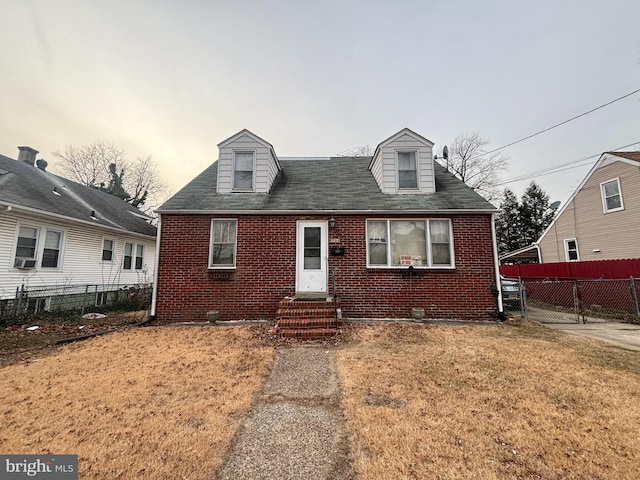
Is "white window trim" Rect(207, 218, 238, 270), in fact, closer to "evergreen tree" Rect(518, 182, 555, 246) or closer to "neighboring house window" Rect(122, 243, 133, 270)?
"neighboring house window" Rect(122, 243, 133, 270)

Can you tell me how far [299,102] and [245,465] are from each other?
42.4 feet

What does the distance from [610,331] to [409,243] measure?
5654 mm

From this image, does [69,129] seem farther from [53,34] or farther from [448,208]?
[448,208]

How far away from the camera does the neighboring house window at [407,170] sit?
30.0 ft

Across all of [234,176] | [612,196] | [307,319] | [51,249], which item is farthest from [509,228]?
[51,249]

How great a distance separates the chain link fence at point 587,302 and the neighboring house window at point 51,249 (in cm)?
1668

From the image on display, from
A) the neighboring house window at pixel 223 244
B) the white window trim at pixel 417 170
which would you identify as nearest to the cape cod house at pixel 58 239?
the neighboring house window at pixel 223 244

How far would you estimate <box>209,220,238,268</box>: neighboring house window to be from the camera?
321 inches

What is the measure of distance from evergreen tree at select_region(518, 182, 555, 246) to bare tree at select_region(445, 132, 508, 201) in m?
15.3

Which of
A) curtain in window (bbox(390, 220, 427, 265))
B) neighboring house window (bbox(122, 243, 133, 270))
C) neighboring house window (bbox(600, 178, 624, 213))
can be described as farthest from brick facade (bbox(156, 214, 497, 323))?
neighboring house window (bbox(600, 178, 624, 213))

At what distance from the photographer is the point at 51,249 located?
9.93 metres

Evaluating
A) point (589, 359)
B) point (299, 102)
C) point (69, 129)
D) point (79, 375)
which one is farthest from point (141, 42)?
point (589, 359)

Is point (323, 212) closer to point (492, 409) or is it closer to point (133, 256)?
point (492, 409)

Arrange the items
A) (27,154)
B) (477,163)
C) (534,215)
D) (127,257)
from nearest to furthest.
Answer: (27,154) < (127,257) < (477,163) < (534,215)
